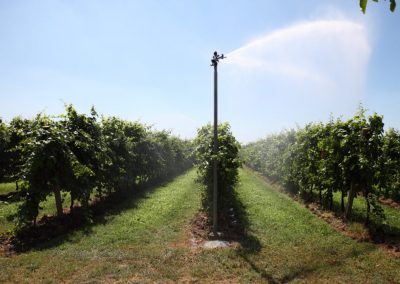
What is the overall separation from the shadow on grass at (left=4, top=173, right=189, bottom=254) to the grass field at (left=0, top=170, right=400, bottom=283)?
185mm

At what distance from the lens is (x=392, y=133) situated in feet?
72.1

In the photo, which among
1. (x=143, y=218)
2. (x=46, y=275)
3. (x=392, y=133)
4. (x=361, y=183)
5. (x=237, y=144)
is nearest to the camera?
(x=46, y=275)

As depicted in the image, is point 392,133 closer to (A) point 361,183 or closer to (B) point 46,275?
(A) point 361,183

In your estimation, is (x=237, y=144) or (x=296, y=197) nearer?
(x=237, y=144)

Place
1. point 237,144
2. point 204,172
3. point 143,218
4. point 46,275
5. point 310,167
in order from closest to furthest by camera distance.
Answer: point 46,275 → point 143,218 → point 204,172 → point 237,144 → point 310,167

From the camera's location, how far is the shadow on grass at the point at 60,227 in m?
11.3

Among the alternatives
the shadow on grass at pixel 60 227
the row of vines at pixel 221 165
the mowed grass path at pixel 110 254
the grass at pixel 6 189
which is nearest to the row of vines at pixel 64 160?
the shadow on grass at pixel 60 227

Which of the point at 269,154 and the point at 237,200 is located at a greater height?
the point at 269,154

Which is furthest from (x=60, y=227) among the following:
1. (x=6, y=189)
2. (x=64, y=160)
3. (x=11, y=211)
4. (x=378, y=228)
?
(x=6, y=189)

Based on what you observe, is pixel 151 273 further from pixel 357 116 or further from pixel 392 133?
pixel 392 133

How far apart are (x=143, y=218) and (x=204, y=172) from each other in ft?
12.5

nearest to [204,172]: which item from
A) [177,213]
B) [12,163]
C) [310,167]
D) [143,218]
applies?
[177,213]

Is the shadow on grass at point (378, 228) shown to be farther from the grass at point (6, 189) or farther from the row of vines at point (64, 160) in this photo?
the grass at point (6, 189)

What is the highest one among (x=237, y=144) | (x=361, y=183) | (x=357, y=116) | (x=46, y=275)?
(x=357, y=116)
